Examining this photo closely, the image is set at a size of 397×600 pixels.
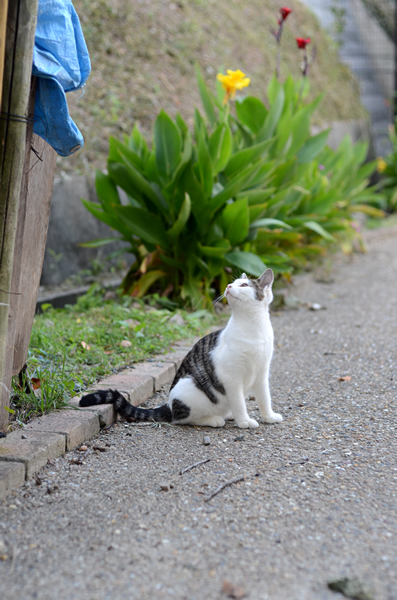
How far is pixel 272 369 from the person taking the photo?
11.7ft

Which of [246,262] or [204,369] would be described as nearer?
[204,369]

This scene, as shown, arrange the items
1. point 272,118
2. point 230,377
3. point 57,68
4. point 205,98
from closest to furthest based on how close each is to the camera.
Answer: point 57,68, point 230,377, point 205,98, point 272,118

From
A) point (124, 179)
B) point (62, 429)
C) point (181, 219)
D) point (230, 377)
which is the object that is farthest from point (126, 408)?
point (124, 179)

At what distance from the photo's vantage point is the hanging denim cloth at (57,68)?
2145 mm

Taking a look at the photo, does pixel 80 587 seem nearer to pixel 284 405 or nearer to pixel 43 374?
pixel 43 374

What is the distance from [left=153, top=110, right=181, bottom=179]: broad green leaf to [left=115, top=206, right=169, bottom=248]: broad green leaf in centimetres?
33

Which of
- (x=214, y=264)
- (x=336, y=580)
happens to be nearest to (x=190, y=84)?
(x=214, y=264)

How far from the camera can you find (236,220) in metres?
4.25

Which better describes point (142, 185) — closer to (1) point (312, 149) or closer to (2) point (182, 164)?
(2) point (182, 164)

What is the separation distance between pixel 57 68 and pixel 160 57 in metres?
5.66

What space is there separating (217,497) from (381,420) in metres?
1.04

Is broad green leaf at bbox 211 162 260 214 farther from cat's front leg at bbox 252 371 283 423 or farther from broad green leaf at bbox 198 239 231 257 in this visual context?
cat's front leg at bbox 252 371 283 423

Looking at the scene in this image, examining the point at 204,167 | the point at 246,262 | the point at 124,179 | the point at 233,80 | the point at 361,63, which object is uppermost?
the point at 361,63

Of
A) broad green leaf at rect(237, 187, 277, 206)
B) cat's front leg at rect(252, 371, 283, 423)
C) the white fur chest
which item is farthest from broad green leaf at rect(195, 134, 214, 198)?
cat's front leg at rect(252, 371, 283, 423)
